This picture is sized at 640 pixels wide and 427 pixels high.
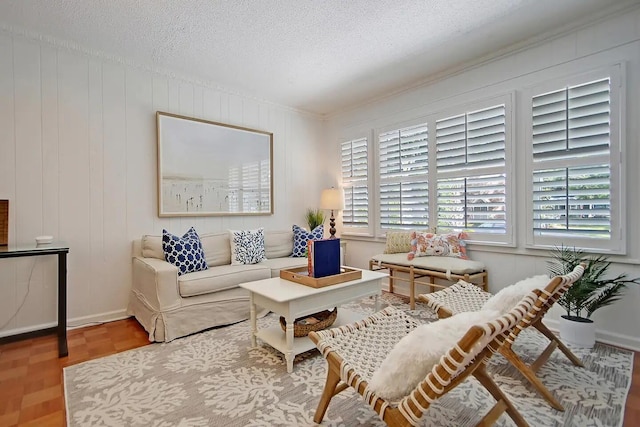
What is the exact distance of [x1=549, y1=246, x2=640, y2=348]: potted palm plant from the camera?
2.42m

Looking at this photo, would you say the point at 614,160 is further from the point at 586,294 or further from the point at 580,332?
the point at 580,332

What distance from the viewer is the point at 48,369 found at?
2223 mm

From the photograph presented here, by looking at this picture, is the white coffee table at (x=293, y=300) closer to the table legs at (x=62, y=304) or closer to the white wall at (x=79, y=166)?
the table legs at (x=62, y=304)

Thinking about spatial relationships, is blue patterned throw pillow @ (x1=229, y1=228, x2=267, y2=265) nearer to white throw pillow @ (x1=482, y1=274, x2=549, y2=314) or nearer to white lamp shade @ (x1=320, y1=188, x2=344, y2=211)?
white lamp shade @ (x1=320, y1=188, x2=344, y2=211)

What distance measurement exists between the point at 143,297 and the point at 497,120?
381 cm

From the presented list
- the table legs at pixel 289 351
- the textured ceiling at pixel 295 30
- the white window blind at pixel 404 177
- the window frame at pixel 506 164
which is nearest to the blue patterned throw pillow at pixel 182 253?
the table legs at pixel 289 351

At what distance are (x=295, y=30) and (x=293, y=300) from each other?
2219 mm

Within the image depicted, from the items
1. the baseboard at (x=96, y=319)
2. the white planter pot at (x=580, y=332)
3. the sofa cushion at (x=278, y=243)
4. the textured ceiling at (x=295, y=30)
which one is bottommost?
the baseboard at (x=96, y=319)

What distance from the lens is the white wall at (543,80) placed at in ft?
8.14

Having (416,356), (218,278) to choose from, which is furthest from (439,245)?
(416,356)

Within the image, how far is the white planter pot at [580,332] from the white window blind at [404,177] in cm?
166

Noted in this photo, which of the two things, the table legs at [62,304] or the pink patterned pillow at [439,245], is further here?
the pink patterned pillow at [439,245]

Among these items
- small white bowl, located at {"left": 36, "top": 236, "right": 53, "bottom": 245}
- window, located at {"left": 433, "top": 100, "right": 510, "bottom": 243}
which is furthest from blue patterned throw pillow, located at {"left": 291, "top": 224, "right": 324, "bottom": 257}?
small white bowl, located at {"left": 36, "top": 236, "right": 53, "bottom": 245}

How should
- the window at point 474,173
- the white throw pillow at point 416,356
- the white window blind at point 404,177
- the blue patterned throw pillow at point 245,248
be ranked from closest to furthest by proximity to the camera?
the white throw pillow at point 416,356, the window at point 474,173, the blue patterned throw pillow at point 245,248, the white window blind at point 404,177
